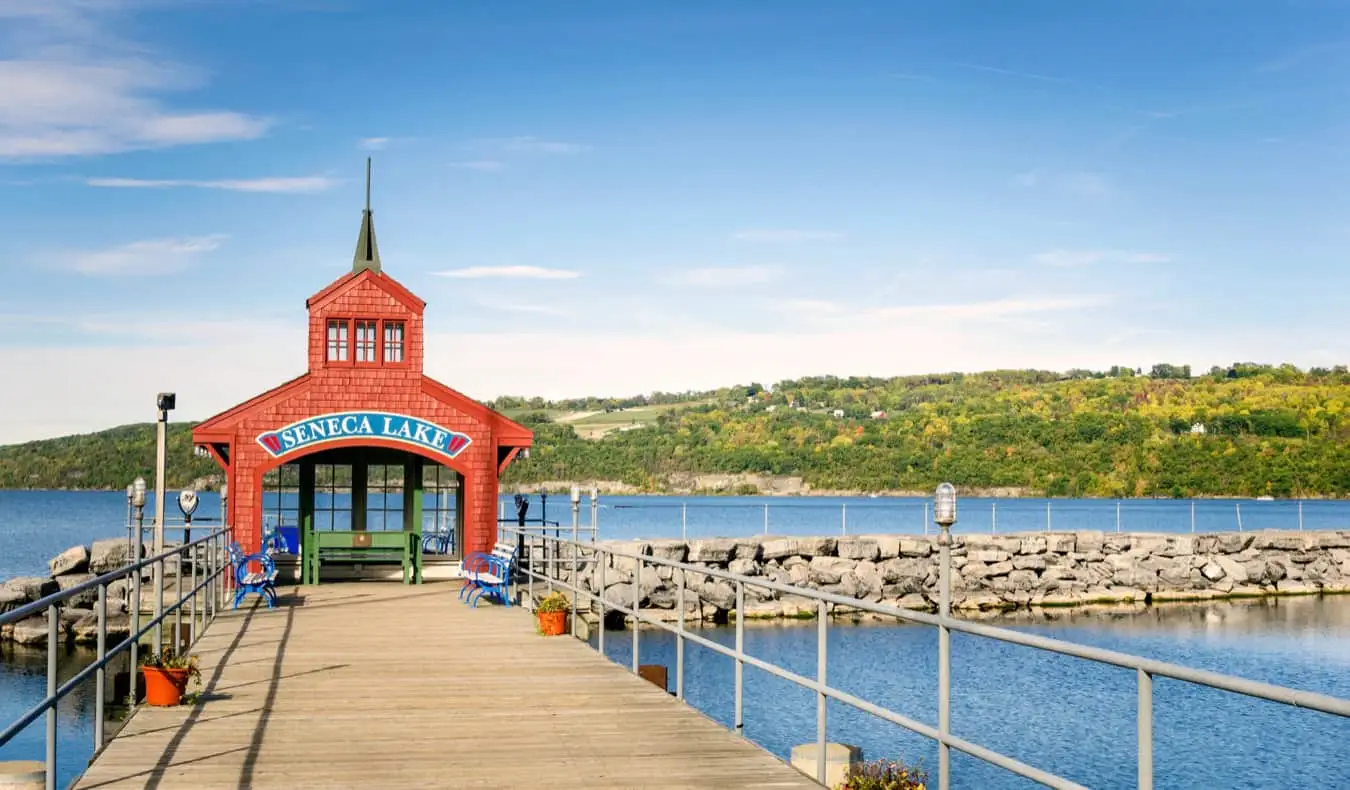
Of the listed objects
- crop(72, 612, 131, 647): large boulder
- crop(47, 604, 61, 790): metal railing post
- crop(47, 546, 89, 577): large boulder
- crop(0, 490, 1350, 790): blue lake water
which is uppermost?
crop(47, 604, 61, 790): metal railing post

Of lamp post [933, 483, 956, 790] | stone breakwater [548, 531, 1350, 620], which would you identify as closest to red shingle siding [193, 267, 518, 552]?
stone breakwater [548, 531, 1350, 620]

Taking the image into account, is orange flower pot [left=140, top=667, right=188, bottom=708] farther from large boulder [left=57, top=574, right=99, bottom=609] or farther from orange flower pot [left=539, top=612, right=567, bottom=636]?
large boulder [left=57, top=574, right=99, bottom=609]

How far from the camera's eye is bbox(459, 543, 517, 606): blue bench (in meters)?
18.8

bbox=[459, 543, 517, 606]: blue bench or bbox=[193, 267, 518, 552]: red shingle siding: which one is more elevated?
bbox=[193, 267, 518, 552]: red shingle siding

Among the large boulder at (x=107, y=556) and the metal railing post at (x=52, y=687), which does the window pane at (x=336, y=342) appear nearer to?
the large boulder at (x=107, y=556)

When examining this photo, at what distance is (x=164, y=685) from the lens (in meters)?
10.4

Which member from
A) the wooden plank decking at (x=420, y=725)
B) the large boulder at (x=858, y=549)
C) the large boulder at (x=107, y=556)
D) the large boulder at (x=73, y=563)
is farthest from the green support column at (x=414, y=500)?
the large boulder at (x=858, y=549)

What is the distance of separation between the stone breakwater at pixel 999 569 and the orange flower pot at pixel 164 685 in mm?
19791

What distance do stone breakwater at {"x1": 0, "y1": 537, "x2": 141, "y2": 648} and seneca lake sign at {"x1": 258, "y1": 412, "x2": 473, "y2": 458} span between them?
472cm

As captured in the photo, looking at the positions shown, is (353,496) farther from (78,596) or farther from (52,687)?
(52,687)

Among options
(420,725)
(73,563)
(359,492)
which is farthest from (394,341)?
(73,563)

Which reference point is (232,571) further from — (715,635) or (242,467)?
(715,635)

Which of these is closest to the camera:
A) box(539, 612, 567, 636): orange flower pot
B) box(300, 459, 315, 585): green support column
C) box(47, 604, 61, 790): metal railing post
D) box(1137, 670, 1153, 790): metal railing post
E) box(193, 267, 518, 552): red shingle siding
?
box(1137, 670, 1153, 790): metal railing post

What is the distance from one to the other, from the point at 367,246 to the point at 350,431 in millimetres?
4142
